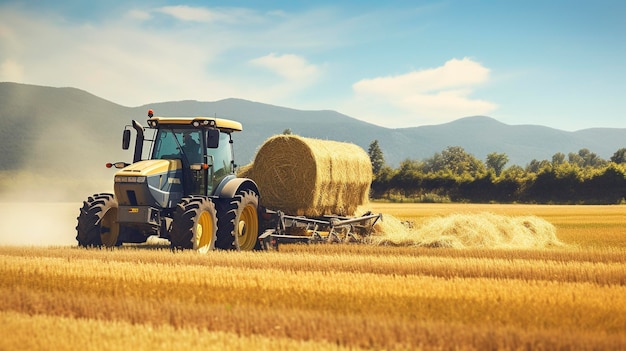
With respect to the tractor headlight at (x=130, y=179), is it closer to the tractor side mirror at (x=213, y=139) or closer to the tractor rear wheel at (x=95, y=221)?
the tractor rear wheel at (x=95, y=221)

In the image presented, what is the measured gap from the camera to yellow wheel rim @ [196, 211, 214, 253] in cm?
1289

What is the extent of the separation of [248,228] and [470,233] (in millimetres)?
5621

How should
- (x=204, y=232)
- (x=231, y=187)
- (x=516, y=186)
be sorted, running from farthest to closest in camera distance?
(x=516, y=186), (x=231, y=187), (x=204, y=232)

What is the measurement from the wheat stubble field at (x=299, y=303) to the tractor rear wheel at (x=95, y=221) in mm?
1020

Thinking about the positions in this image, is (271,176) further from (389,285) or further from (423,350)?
(423,350)

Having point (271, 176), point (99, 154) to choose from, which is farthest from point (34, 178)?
point (271, 176)

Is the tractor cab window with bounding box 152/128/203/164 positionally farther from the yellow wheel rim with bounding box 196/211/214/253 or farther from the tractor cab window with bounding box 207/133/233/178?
the yellow wheel rim with bounding box 196/211/214/253

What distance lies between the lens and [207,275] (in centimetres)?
960

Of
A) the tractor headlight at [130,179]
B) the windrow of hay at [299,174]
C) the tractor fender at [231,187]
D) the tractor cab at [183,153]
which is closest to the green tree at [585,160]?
the windrow of hay at [299,174]

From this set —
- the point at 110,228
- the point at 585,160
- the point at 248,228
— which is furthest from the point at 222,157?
the point at 585,160

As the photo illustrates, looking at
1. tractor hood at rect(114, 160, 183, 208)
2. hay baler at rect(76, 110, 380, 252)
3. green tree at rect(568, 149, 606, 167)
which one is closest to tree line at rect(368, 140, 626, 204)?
hay baler at rect(76, 110, 380, 252)

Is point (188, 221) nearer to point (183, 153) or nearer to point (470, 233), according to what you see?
point (183, 153)

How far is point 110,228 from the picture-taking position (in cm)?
1380

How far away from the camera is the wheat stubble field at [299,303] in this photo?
6.11 meters
